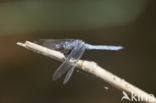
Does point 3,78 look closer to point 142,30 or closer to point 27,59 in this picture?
point 27,59

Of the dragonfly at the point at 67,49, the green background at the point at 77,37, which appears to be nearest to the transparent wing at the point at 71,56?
the dragonfly at the point at 67,49

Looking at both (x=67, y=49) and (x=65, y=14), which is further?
(x=65, y=14)

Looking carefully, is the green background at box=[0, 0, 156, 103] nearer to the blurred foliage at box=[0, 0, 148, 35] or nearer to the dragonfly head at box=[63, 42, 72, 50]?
the blurred foliage at box=[0, 0, 148, 35]

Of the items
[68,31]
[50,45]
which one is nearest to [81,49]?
[50,45]

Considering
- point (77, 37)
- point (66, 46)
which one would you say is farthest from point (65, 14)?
point (66, 46)

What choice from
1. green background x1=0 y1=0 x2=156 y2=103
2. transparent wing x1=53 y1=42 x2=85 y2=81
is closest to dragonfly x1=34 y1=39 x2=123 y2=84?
transparent wing x1=53 y1=42 x2=85 y2=81

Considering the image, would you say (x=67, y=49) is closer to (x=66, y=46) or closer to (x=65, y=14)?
(x=66, y=46)

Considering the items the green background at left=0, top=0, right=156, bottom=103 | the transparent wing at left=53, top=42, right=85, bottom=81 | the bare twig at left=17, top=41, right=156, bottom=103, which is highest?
the green background at left=0, top=0, right=156, bottom=103

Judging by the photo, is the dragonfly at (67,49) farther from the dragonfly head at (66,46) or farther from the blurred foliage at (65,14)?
the blurred foliage at (65,14)
